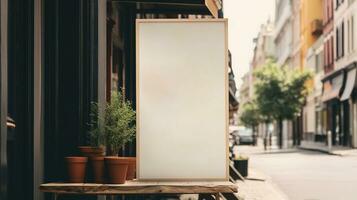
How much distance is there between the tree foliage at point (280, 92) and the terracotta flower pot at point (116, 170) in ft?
145

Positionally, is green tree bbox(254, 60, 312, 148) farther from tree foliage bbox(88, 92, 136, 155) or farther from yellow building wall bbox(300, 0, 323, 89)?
tree foliage bbox(88, 92, 136, 155)

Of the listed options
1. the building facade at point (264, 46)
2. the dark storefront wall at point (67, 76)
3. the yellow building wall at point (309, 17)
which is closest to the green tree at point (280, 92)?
the yellow building wall at point (309, 17)

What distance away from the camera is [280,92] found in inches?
1949

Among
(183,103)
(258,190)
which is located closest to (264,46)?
(258,190)

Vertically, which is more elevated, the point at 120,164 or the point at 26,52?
the point at 26,52

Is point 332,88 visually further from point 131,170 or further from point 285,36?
point 131,170

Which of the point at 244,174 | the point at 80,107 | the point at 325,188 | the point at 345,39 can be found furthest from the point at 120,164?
the point at 345,39

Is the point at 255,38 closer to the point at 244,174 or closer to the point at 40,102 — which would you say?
the point at 244,174

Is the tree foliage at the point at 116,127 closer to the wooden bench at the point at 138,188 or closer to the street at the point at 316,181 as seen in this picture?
the wooden bench at the point at 138,188

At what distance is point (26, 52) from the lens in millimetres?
5258

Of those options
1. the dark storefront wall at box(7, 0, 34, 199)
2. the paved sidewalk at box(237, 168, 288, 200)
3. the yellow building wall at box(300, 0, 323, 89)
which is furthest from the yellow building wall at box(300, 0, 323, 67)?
the dark storefront wall at box(7, 0, 34, 199)

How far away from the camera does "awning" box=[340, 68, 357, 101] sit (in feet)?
131

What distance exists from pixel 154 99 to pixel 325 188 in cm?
→ 1094

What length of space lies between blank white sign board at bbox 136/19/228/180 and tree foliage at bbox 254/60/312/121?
1726 inches
